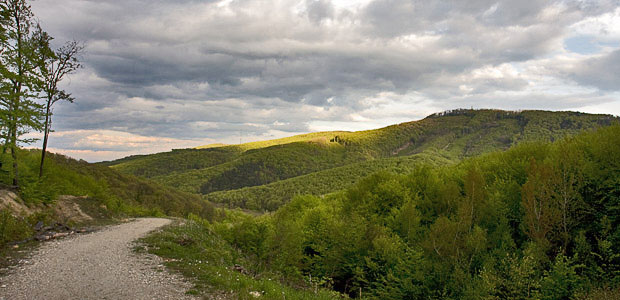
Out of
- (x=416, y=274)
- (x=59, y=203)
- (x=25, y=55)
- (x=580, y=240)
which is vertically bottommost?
(x=416, y=274)

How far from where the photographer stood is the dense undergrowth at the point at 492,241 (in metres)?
26.0

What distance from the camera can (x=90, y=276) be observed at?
12.5 metres

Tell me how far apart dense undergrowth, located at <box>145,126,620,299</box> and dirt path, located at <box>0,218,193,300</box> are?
4464 mm

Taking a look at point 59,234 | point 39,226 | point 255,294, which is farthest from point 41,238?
point 255,294

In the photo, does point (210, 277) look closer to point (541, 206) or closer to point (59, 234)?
point (59, 234)

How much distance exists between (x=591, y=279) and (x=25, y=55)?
51.8 meters

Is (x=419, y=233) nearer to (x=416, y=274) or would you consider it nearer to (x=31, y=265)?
(x=416, y=274)

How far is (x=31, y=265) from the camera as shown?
13.3 meters

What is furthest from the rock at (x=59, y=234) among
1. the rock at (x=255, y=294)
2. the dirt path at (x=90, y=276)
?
the rock at (x=255, y=294)

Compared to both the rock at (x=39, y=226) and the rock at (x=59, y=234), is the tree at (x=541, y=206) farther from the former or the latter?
the rock at (x=39, y=226)

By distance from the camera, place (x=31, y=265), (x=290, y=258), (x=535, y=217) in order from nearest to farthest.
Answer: (x=31, y=265)
(x=535, y=217)
(x=290, y=258)

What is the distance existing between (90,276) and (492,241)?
37117 mm

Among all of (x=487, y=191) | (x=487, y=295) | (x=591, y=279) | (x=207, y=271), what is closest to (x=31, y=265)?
(x=207, y=271)

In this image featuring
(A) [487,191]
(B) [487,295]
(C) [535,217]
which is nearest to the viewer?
(B) [487,295]
